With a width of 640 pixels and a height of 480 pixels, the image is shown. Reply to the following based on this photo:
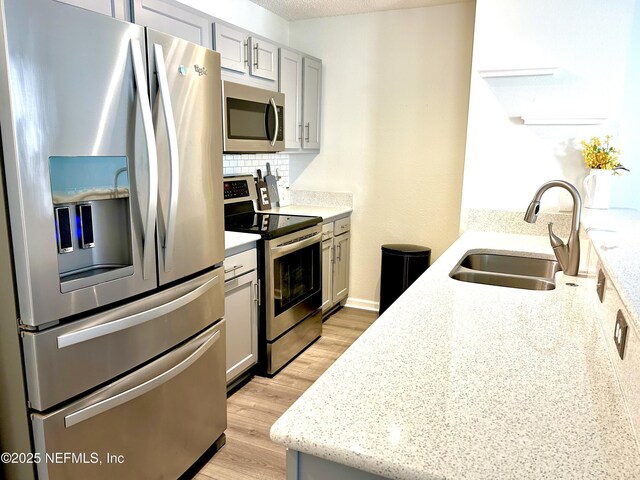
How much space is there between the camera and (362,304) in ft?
14.3

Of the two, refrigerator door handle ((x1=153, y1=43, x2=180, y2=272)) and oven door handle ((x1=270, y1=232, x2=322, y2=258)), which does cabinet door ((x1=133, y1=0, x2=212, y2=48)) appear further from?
oven door handle ((x1=270, y1=232, x2=322, y2=258))

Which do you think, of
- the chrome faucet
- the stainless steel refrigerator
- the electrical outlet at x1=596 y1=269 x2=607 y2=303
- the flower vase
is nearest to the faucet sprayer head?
the chrome faucet

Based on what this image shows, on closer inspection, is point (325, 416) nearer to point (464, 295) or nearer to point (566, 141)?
point (464, 295)

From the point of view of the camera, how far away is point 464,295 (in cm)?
167

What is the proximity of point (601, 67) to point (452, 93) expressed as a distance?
3.88ft

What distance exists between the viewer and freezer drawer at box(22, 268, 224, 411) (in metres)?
1.39

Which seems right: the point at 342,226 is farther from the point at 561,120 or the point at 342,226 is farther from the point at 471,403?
the point at 471,403

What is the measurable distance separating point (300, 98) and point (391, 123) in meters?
0.79

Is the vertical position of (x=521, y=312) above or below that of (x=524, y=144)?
below

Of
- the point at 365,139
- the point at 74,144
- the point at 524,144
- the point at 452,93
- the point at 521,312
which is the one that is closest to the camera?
the point at 74,144

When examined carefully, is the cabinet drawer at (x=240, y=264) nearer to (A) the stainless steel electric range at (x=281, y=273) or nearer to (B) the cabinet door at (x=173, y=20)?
(A) the stainless steel electric range at (x=281, y=273)

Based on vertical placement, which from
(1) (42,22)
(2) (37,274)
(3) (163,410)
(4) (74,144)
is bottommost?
(3) (163,410)

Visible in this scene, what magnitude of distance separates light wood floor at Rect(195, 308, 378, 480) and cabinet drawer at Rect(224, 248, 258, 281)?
74cm

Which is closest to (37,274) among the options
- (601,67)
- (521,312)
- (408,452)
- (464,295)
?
(408,452)
